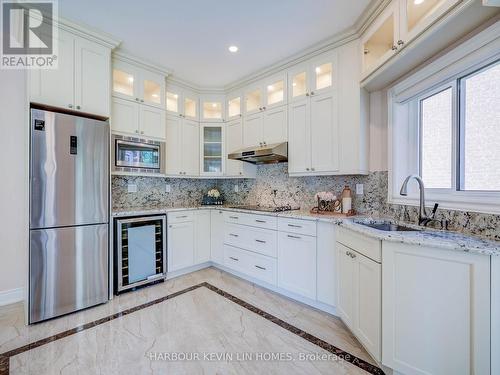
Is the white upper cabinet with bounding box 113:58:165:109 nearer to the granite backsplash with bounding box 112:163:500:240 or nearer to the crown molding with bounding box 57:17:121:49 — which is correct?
the crown molding with bounding box 57:17:121:49

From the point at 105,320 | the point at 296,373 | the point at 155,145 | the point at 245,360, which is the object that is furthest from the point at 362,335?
the point at 155,145

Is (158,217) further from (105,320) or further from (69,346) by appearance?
(69,346)

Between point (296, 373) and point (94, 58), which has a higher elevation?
point (94, 58)

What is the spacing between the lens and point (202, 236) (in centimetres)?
344

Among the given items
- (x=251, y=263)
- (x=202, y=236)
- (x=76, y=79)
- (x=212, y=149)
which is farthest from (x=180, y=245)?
(x=76, y=79)

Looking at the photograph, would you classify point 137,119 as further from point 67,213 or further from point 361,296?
point 361,296

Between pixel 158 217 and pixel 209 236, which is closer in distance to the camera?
pixel 158 217

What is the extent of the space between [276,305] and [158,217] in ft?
5.76

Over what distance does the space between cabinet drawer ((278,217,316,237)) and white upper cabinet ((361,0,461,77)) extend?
1555mm

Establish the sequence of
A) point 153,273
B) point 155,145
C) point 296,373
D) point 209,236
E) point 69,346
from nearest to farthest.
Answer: point 296,373 < point 69,346 < point 153,273 < point 155,145 < point 209,236

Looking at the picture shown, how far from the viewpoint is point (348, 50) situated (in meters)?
2.44

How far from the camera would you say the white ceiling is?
2029 mm

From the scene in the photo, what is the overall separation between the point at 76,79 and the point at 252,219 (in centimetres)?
239

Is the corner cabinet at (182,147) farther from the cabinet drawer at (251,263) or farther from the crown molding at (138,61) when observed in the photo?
the cabinet drawer at (251,263)
